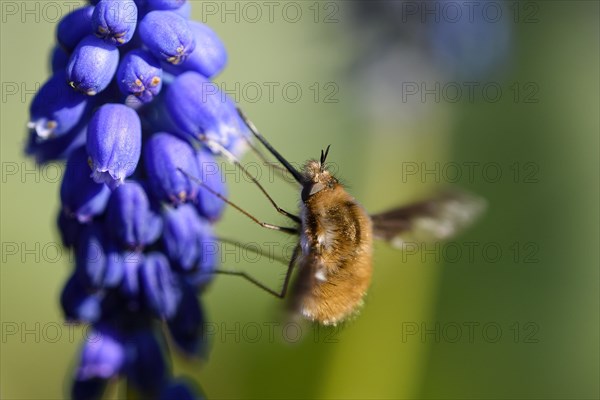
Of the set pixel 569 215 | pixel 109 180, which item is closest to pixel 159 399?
pixel 109 180

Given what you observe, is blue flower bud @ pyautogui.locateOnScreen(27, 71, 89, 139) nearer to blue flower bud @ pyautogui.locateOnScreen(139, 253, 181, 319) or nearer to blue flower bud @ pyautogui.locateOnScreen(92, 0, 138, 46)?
blue flower bud @ pyautogui.locateOnScreen(92, 0, 138, 46)

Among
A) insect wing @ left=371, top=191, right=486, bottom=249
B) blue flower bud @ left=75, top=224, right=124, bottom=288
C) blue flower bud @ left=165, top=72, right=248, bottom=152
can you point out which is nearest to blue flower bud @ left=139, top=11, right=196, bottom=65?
blue flower bud @ left=165, top=72, right=248, bottom=152

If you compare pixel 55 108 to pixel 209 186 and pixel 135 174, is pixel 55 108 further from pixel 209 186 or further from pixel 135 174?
pixel 209 186

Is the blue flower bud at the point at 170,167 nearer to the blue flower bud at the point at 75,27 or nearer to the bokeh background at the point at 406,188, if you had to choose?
the blue flower bud at the point at 75,27

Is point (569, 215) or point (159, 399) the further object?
point (569, 215)

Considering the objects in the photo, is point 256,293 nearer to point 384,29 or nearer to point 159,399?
point 384,29

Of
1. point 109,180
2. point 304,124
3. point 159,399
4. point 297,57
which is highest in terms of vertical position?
point 297,57

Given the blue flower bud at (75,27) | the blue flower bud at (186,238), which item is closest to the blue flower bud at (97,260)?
the blue flower bud at (186,238)
